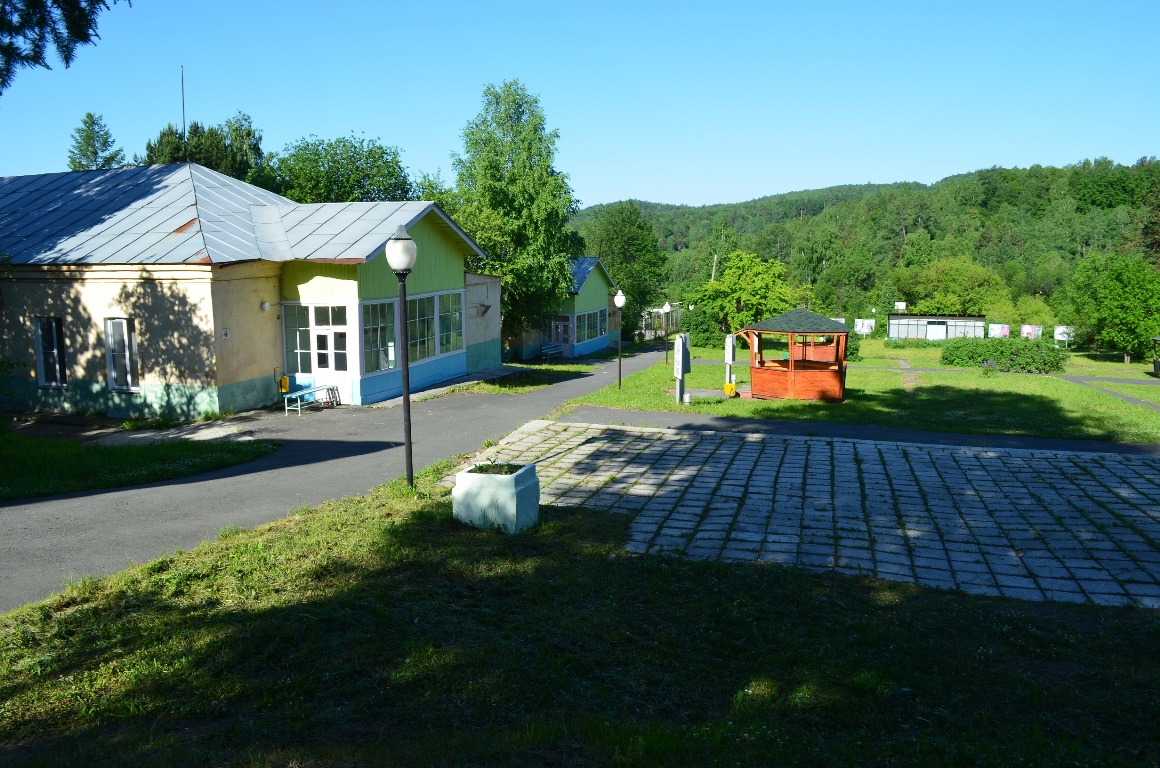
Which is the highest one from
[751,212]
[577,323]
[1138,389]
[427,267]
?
[751,212]

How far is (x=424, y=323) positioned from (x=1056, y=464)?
15.6 meters

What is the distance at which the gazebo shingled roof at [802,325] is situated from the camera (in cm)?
2230

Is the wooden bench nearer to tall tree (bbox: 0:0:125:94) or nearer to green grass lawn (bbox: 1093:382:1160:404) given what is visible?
tall tree (bbox: 0:0:125:94)

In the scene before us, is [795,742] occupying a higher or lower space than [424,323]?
lower

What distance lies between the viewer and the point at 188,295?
54.6ft

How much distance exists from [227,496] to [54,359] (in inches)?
427

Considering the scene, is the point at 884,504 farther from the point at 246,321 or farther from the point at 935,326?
the point at 935,326

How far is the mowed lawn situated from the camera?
658 inches

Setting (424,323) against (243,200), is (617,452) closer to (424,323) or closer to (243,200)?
(424,323)

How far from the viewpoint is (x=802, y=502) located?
10.1 meters

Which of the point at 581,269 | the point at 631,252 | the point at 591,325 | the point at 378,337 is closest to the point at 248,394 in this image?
the point at 378,337

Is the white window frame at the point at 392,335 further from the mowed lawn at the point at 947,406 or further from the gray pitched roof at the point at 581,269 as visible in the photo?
the gray pitched roof at the point at 581,269

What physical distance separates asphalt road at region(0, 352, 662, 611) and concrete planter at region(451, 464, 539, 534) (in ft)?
7.91

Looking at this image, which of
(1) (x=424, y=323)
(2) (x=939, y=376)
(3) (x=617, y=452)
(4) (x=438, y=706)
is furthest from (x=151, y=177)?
(2) (x=939, y=376)
